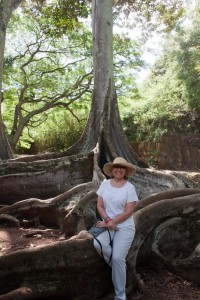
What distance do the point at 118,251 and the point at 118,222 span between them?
264 millimetres

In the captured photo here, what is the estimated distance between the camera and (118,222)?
336 cm

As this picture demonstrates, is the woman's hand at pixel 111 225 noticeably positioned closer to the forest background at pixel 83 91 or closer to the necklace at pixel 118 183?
the necklace at pixel 118 183

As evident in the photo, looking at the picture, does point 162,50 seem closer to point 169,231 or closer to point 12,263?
point 169,231

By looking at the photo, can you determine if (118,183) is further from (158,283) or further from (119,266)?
(158,283)

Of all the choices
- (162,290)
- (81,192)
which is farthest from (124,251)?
(81,192)

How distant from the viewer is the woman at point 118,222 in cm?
330

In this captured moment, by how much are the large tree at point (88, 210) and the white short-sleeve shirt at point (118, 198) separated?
0.39 metres

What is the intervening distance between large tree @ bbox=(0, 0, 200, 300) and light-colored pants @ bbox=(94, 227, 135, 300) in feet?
0.52

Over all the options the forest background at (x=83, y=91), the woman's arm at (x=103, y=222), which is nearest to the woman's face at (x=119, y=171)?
the woman's arm at (x=103, y=222)

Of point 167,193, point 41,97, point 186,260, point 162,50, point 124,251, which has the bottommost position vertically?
point 186,260

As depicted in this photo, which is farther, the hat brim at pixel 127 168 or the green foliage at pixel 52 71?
the green foliage at pixel 52 71

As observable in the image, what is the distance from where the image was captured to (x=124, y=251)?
10.9ft

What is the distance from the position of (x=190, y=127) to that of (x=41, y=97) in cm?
659

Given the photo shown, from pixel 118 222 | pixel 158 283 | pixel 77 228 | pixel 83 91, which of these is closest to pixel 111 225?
pixel 118 222
